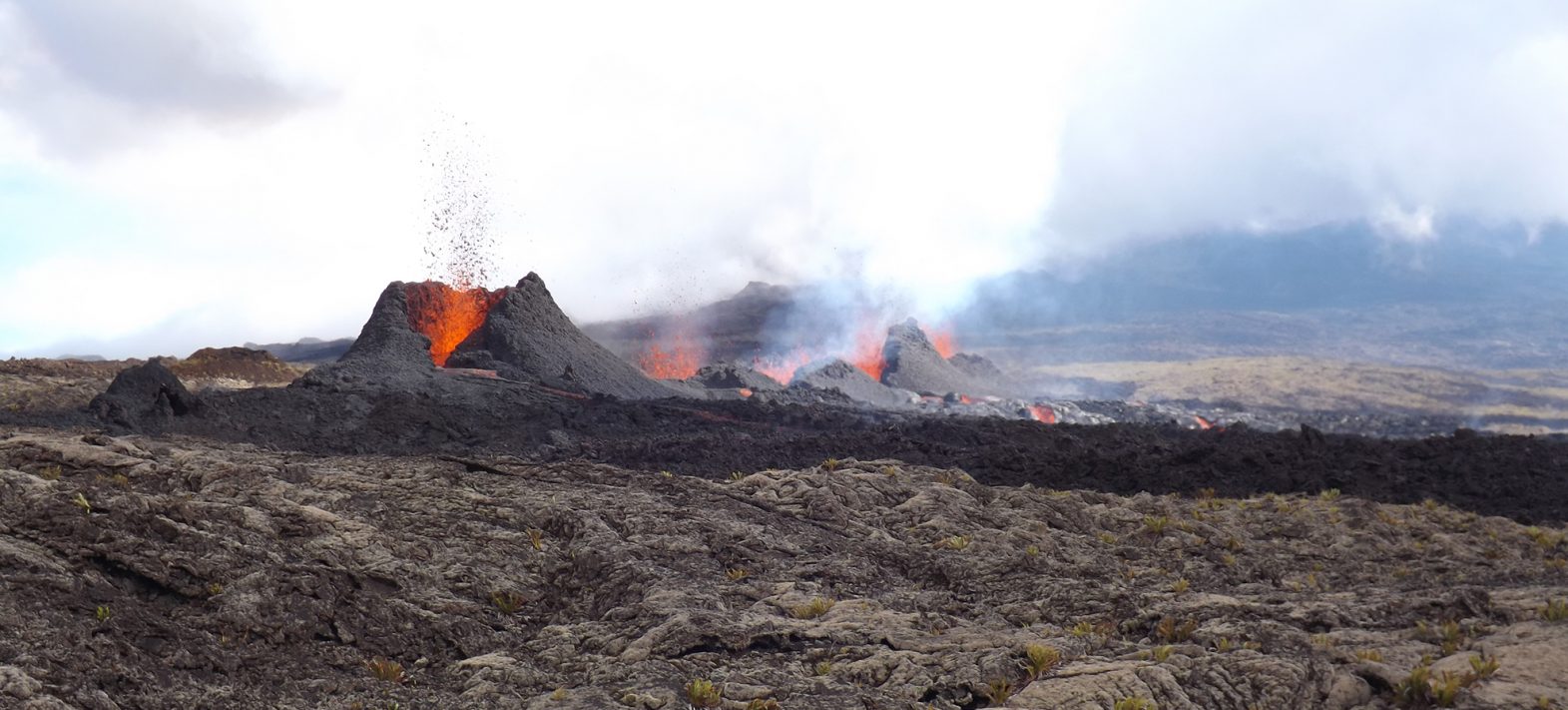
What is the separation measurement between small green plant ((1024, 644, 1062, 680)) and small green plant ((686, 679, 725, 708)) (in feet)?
9.03

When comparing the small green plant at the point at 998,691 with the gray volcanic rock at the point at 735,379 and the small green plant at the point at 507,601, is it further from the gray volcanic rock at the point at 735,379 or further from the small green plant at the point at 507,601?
the gray volcanic rock at the point at 735,379

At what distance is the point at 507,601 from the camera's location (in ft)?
43.4

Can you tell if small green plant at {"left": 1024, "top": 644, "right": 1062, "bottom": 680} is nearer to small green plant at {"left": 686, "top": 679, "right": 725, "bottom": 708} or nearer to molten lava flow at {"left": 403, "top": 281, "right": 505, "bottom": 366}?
small green plant at {"left": 686, "top": 679, "right": 725, "bottom": 708}

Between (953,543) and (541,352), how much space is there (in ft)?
109

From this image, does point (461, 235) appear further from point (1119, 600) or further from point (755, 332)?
point (1119, 600)

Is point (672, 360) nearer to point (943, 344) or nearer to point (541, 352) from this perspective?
point (541, 352)

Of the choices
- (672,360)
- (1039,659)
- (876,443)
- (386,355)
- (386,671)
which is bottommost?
(386,671)

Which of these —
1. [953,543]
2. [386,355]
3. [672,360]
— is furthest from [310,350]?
[953,543]

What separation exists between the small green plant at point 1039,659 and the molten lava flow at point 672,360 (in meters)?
49.5

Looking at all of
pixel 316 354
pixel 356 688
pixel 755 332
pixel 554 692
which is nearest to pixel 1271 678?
pixel 554 692

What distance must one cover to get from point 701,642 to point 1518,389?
368 ft

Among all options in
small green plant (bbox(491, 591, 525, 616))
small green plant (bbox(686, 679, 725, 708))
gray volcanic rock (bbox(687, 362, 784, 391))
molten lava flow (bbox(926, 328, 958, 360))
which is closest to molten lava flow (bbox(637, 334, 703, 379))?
gray volcanic rock (bbox(687, 362, 784, 391))

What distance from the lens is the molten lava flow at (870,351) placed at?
73.5 m

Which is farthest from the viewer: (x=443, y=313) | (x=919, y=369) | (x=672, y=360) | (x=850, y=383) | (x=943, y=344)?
(x=943, y=344)
